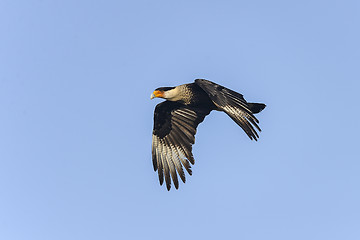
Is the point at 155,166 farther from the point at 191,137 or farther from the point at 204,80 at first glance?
the point at 204,80

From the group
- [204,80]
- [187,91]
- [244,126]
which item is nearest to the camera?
[244,126]

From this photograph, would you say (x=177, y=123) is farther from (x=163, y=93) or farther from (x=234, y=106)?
(x=234, y=106)

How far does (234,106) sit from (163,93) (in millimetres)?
2102

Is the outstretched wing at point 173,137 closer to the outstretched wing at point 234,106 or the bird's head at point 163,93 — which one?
the bird's head at point 163,93

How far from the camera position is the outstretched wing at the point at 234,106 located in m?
8.27

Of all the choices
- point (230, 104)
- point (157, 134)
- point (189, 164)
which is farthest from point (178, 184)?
point (230, 104)

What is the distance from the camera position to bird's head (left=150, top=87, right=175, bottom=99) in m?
10.4

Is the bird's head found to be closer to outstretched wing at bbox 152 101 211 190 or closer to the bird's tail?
outstretched wing at bbox 152 101 211 190

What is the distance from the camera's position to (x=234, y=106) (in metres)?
8.67

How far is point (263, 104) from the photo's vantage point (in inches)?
412

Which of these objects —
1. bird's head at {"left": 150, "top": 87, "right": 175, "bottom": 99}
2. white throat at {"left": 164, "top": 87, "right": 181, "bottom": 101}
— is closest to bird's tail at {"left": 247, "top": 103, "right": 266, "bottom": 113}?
white throat at {"left": 164, "top": 87, "right": 181, "bottom": 101}

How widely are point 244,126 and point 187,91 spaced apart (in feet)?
7.50

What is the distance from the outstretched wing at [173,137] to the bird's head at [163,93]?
386 millimetres

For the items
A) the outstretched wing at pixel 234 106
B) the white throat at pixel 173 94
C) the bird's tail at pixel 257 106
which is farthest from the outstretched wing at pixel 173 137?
the outstretched wing at pixel 234 106
